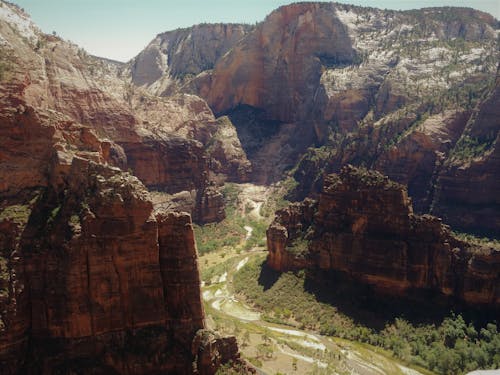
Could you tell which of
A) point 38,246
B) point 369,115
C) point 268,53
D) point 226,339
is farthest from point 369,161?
point 38,246

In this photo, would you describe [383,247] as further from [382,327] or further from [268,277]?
[268,277]

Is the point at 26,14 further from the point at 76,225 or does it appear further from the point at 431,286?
the point at 431,286

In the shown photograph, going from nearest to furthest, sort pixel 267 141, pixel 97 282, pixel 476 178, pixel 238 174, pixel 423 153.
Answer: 1. pixel 97 282
2. pixel 476 178
3. pixel 423 153
4. pixel 238 174
5. pixel 267 141

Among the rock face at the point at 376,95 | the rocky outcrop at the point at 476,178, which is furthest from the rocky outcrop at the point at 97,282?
the rock face at the point at 376,95

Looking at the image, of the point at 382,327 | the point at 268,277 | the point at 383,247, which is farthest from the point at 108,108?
the point at 382,327

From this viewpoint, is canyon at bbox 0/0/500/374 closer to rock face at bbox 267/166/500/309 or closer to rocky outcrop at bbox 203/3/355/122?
rock face at bbox 267/166/500/309

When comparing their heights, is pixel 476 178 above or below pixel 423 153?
below

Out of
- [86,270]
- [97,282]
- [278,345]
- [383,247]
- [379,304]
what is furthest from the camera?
[383,247]
